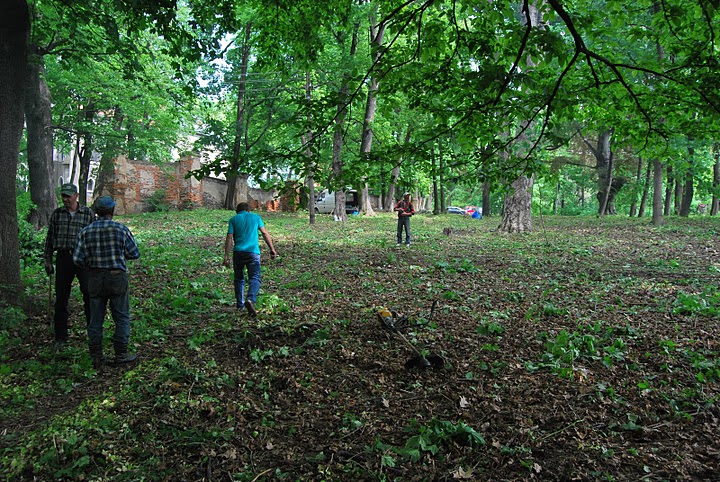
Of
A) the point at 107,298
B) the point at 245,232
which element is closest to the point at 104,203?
the point at 107,298

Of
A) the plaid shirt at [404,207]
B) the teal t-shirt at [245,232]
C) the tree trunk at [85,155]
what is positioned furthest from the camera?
the tree trunk at [85,155]

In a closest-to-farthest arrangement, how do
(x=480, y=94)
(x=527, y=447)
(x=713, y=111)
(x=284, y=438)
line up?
(x=527, y=447), (x=284, y=438), (x=713, y=111), (x=480, y=94)

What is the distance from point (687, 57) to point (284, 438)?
5.04 metres

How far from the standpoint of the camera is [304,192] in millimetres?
4156

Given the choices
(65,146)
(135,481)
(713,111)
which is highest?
(65,146)

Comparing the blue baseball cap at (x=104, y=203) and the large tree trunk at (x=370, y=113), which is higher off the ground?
the large tree trunk at (x=370, y=113)

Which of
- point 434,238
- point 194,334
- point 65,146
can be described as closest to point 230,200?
point 65,146

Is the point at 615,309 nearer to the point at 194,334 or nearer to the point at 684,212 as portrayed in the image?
the point at 194,334

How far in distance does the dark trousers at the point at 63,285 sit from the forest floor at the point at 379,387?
0.28 m

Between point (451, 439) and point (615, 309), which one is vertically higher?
point (615, 309)

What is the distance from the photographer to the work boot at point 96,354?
4.82 meters

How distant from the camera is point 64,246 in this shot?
5.11 metres

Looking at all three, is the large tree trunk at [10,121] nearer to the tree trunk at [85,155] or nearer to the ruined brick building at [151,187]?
the tree trunk at [85,155]

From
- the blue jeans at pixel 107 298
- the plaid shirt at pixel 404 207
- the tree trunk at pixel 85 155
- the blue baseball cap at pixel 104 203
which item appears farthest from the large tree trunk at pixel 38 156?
the plaid shirt at pixel 404 207
